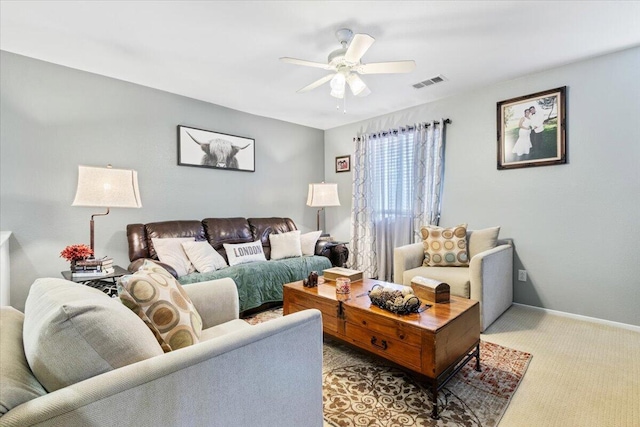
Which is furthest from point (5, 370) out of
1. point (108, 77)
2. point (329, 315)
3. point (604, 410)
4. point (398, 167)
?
point (398, 167)

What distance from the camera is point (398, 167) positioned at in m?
4.17

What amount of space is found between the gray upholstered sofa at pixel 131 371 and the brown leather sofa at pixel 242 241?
5.85 feet

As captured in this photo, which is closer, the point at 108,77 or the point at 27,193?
the point at 27,193

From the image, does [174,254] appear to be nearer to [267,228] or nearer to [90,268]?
[90,268]

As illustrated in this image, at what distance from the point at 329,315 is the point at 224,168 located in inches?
105

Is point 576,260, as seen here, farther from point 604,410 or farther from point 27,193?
point 27,193

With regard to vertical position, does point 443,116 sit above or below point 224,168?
above

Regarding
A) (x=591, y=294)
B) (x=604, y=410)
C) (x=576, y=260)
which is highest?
(x=576, y=260)

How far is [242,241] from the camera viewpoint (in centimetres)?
363

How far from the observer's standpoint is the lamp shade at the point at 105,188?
2.36 m

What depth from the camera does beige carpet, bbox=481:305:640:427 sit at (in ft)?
5.07

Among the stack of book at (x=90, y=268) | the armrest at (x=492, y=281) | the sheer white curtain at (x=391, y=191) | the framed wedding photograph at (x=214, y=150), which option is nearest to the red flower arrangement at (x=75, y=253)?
the stack of book at (x=90, y=268)

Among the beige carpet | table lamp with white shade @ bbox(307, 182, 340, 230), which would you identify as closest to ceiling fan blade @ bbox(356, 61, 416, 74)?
table lamp with white shade @ bbox(307, 182, 340, 230)

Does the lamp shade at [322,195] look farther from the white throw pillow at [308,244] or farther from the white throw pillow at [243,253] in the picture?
the white throw pillow at [243,253]
